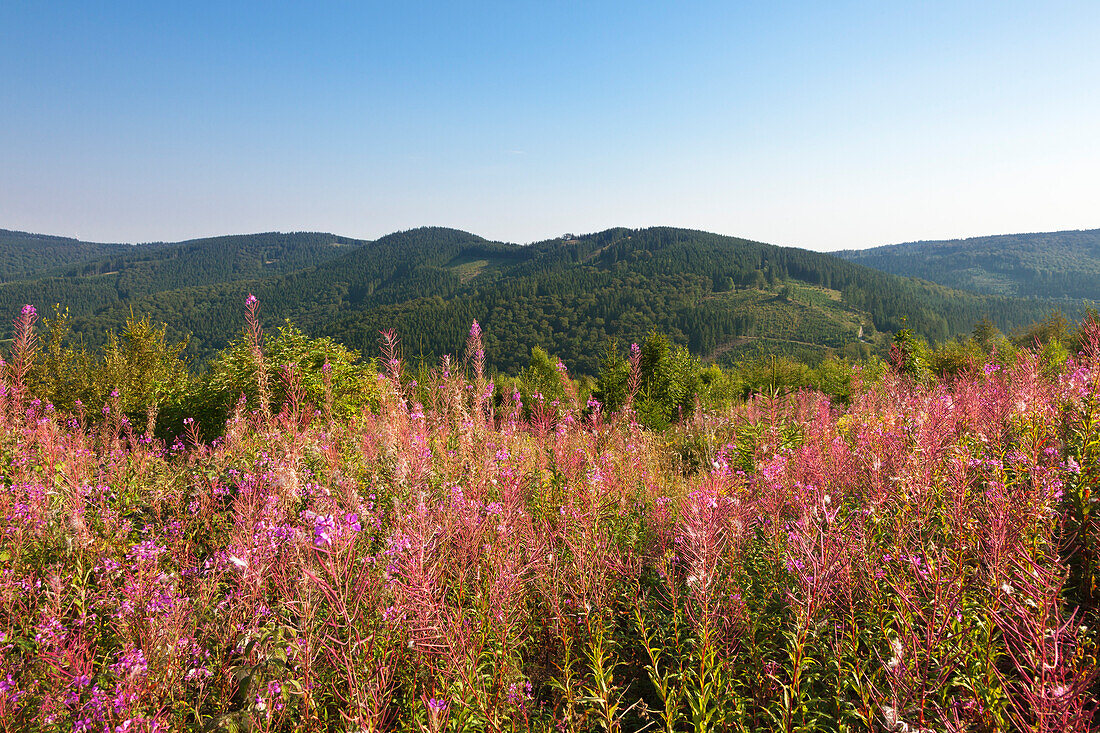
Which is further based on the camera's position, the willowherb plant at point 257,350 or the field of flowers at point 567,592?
the willowherb plant at point 257,350

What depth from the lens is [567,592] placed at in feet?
9.84

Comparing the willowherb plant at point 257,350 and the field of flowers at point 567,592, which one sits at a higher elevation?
the willowherb plant at point 257,350

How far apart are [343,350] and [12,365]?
337 inches

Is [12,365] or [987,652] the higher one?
[12,365]

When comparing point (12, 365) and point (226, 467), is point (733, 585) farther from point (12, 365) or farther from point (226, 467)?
point (12, 365)

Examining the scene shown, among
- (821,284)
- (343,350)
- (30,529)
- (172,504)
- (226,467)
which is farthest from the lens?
(821,284)

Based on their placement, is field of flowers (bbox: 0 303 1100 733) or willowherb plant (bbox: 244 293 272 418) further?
willowherb plant (bbox: 244 293 272 418)

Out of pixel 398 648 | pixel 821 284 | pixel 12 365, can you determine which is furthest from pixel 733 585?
pixel 821 284

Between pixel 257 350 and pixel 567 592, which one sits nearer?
pixel 567 592

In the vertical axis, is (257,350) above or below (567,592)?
above

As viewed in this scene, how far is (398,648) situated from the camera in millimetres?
2336

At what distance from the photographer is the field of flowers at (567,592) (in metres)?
1.94

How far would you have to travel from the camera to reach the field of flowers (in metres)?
1.94

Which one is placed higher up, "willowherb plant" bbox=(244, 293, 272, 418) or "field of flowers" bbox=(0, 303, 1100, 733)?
"willowherb plant" bbox=(244, 293, 272, 418)
